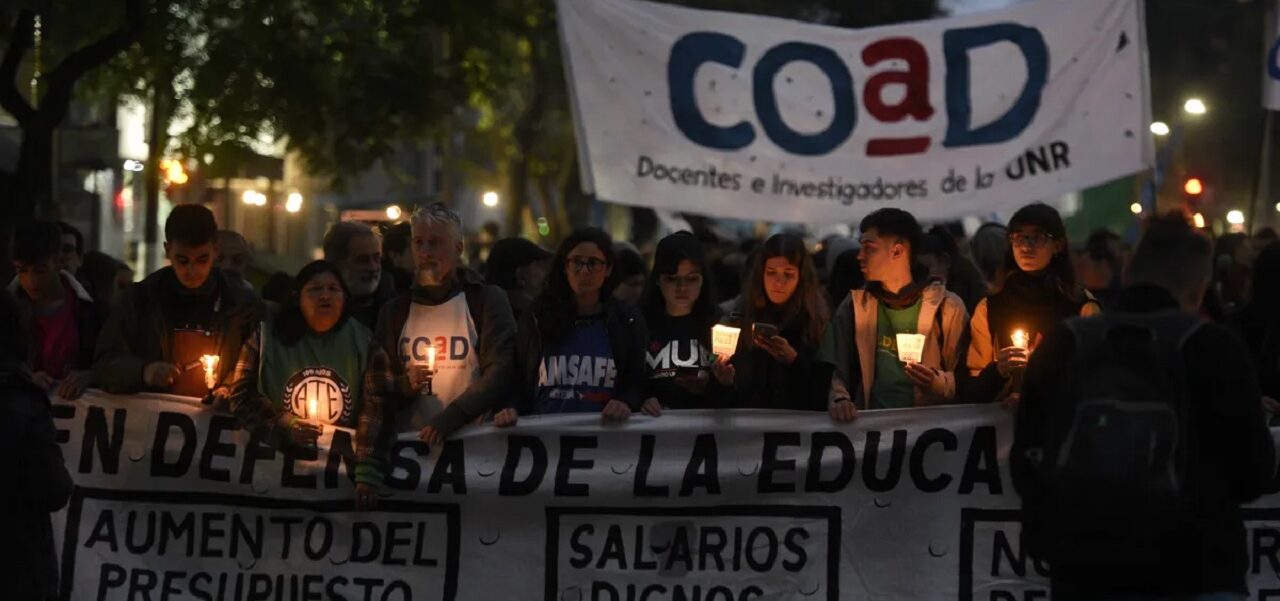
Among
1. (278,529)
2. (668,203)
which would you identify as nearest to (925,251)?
(668,203)

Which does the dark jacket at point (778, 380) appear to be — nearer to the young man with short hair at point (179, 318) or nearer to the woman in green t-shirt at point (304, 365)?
the woman in green t-shirt at point (304, 365)

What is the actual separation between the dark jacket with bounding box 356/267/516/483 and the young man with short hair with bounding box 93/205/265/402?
1.97ft

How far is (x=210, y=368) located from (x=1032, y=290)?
9.62 ft

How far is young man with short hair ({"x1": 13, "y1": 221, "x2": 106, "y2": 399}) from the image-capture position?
27.6 ft

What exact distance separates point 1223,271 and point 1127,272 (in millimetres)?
8018

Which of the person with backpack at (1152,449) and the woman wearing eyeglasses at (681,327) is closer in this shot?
the person with backpack at (1152,449)

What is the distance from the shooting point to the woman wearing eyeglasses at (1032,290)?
717 centimetres

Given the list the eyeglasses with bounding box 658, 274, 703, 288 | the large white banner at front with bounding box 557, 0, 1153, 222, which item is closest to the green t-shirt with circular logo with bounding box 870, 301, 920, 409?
the eyeglasses with bounding box 658, 274, 703, 288

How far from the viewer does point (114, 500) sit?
26.6 feet

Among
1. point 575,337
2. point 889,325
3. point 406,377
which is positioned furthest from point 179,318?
point 889,325

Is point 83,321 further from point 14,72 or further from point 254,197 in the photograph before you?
point 254,197

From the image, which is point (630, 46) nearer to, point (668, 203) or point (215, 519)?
point (668, 203)

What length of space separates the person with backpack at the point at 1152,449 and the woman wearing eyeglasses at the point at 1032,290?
2.29m

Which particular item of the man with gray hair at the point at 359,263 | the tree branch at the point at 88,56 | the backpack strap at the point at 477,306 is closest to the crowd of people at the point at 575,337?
the backpack strap at the point at 477,306
